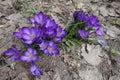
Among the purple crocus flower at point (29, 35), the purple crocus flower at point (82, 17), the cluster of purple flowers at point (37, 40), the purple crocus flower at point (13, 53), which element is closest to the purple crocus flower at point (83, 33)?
the purple crocus flower at point (82, 17)

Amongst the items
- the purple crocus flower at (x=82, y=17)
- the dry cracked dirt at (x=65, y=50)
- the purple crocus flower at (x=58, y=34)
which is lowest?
the dry cracked dirt at (x=65, y=50)

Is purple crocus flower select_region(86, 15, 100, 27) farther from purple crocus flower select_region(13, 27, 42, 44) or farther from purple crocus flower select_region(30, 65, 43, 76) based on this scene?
purple crocus flower select_region(30, 65, 43, 76)

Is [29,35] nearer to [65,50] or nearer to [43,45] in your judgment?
[43,45]

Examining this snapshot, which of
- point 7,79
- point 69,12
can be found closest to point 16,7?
point 69,12

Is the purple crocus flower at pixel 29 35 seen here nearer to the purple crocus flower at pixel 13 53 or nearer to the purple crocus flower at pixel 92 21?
the purple crocus flower at pixel 13 53

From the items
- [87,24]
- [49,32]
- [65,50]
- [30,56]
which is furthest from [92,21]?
[30,56]
